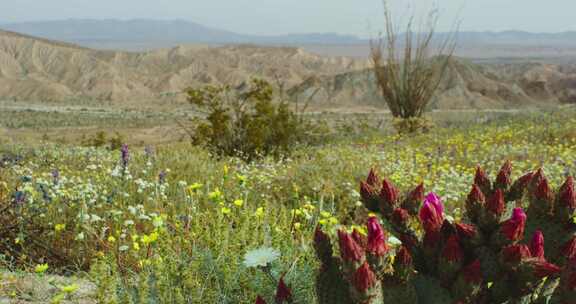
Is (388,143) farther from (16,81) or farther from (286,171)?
(16,81)

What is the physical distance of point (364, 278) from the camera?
5.63 ft

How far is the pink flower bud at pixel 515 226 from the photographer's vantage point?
183cm

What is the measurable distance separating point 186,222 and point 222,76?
102 metres

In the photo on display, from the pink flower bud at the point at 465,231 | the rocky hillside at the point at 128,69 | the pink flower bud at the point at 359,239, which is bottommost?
the rocky hillside at the point at 128,69

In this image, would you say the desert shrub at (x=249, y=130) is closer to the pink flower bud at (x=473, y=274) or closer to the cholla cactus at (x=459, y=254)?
the cholla cactus at (x=459, y=254)

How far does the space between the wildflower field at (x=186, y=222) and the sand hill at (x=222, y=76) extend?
33152 millimetres

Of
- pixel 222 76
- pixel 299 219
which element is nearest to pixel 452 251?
pixel 299 219

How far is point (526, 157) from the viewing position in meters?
9.54

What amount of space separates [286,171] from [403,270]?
5376mm

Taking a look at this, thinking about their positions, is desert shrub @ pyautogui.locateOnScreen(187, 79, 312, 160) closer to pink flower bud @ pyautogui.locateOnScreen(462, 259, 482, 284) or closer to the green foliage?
the green foliage

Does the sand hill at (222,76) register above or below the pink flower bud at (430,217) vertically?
below

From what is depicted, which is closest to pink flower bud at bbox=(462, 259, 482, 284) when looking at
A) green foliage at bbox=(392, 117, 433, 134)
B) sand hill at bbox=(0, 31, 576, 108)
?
green foliage at bbox=(392, 117, 433, 134)

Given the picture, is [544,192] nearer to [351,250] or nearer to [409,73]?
[351,250]

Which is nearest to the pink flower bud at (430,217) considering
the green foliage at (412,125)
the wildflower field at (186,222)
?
the wildflower field at (186,222)
